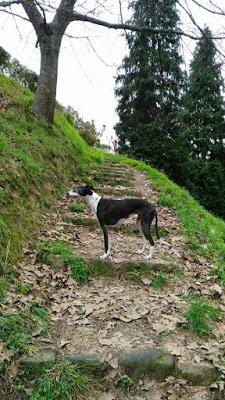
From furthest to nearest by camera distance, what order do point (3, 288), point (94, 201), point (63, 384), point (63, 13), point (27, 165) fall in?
1. point (63, 13)
2. point (27, 165)
3. point (94, 201)
4. point (3, 288)
5. point (63, 384)

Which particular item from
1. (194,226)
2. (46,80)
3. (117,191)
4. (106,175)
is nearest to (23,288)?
(194,226)

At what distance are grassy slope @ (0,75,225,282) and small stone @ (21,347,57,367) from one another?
1.54 meters

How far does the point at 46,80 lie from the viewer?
1045 centimetres

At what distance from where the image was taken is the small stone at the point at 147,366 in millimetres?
3846

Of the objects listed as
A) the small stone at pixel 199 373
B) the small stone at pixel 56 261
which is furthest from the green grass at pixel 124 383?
the small stone at pixel 56 261

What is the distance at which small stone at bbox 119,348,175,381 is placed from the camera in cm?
385

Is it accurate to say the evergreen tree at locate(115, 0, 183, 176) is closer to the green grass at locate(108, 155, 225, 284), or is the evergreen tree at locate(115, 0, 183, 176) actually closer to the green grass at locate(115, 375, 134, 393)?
the green grass at locate(108, 155, 225, 284)

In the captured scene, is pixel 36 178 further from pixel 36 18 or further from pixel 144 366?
pixel 36 18

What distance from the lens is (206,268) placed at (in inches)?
255

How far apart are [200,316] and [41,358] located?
1988mm

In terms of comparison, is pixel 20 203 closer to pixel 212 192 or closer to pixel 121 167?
pixel 121 167

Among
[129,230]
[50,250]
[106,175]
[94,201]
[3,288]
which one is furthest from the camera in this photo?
[106,175]

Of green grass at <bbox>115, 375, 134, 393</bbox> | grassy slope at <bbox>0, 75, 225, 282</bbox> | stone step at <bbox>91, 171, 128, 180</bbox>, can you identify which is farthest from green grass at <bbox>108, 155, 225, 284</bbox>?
green grass at <bbox>115, 375, 134, 393</bbox>

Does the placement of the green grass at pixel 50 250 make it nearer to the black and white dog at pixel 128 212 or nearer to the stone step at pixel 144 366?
the black and white dog at pixel 128 212
